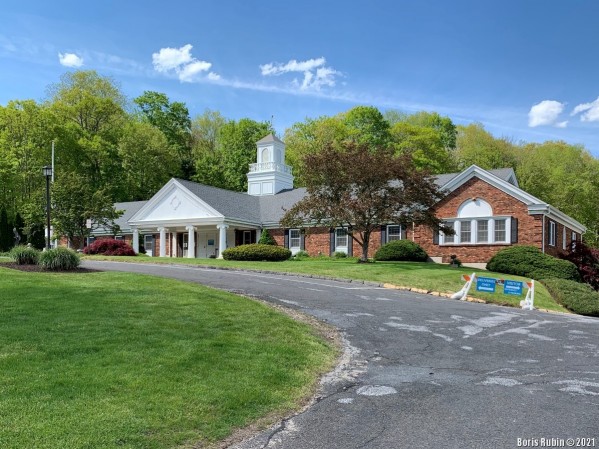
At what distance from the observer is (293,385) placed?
22.9 ft

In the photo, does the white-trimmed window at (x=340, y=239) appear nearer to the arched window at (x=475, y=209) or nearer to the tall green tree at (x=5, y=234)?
the arched window at (x=475, y=209)

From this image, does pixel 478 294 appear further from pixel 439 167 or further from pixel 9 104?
pixel 9 104

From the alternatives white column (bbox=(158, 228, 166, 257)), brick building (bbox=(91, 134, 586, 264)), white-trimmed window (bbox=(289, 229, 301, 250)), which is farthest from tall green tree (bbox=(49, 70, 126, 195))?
white-trimmed window (bbox=(289, 229, 301, 250))

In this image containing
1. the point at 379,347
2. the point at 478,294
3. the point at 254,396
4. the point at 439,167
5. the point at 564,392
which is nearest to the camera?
the point at 254,396

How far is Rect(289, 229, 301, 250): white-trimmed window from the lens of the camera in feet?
122

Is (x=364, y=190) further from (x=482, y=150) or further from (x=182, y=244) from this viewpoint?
(x=482, y=150)

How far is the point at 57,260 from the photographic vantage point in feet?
59.3

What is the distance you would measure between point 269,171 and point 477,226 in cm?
1978

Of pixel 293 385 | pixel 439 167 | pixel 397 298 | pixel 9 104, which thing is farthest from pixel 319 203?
pixel 9 104

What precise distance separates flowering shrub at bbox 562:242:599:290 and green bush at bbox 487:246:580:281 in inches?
94.6

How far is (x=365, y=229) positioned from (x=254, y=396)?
2183cm

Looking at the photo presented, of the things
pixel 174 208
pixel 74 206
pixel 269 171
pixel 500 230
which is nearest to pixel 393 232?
pixel 500 230

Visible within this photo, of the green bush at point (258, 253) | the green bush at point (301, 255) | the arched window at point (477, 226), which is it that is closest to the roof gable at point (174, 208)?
the green bush at point (258, 253)

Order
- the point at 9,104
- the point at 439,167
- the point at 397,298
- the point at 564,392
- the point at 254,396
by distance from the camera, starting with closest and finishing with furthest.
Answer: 1. the point at 254,396
2. the point at 564,392
3. the point at 397,298
4. the point at 9,104
5. the point at 439,167
